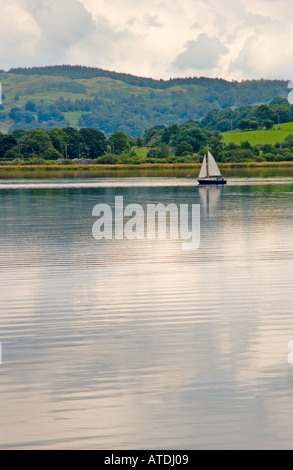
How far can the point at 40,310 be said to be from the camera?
21.6 metres

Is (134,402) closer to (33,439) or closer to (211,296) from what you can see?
(33,439)

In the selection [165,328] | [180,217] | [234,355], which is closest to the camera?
[234,355]

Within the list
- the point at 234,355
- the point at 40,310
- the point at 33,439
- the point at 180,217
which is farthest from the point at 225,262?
the point at 180,217

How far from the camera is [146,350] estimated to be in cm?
1694

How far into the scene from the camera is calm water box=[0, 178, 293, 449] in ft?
40.6

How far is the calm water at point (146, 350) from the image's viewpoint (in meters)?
12.4

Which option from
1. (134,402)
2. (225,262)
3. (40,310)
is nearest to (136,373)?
(134,402)

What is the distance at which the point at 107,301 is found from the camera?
2309 cm

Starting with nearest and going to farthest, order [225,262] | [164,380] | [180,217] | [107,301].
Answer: [164,380], [107,301], [225,262], [180,217]

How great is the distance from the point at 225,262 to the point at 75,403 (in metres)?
19.0
